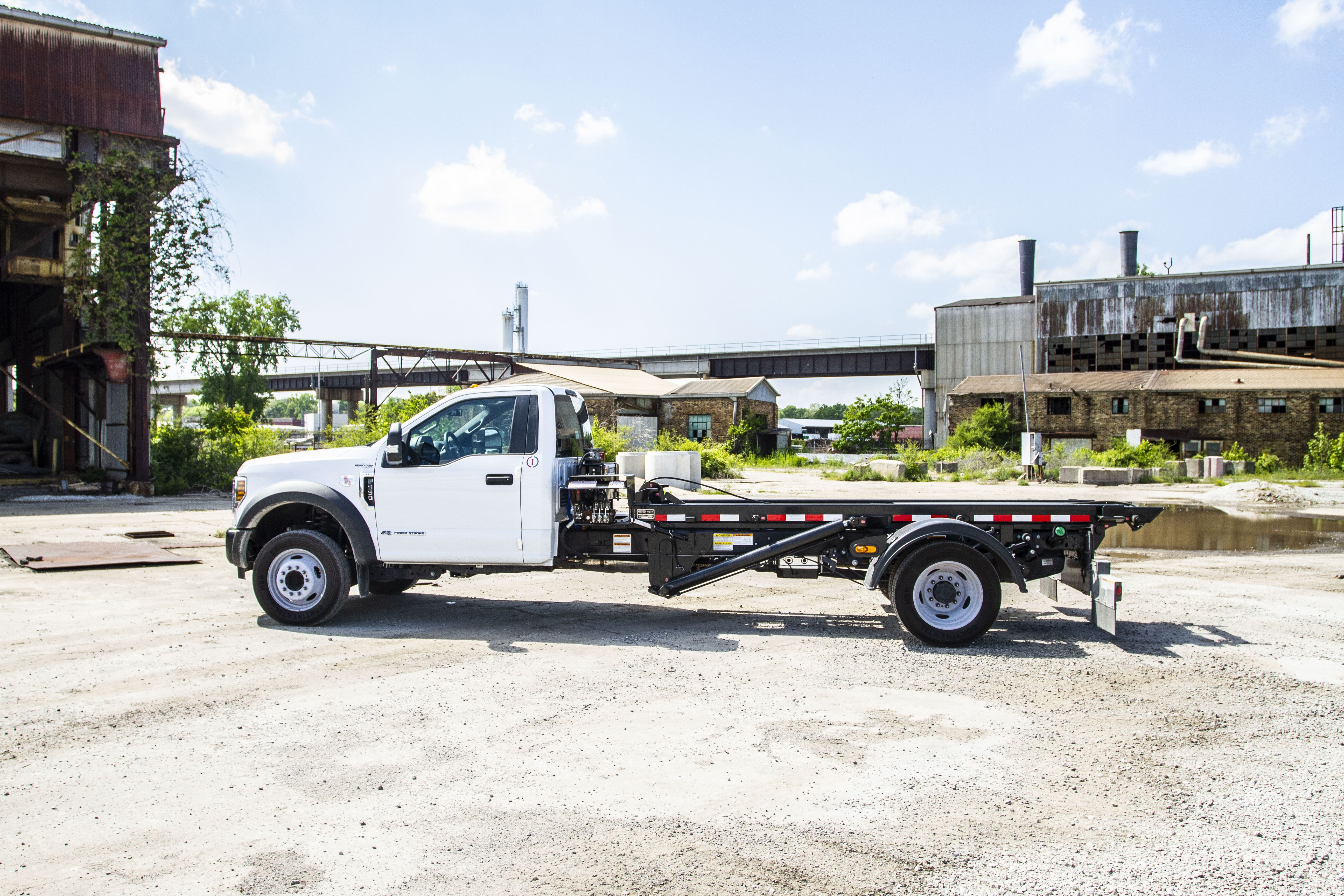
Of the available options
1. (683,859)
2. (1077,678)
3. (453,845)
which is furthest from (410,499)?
(1077,678)

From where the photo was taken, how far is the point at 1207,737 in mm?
5438

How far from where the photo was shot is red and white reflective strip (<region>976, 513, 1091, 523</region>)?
26.3 ft

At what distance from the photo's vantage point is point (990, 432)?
4322 centimetres

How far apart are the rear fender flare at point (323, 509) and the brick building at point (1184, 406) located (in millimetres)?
39791

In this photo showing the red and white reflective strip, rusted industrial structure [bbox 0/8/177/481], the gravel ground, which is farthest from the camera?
rusted industrial structure [bbox 0/8/177/481]

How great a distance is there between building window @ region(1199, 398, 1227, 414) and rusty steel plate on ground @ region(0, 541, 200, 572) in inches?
1673

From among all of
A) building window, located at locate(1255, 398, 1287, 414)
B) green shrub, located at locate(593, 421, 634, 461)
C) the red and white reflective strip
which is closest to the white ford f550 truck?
the red and white reflective strip

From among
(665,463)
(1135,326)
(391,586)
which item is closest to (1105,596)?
(391,586)

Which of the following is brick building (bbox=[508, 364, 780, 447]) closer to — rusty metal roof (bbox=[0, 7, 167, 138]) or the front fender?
rusty metal roof (bbox=[0, 7, 167, 138])

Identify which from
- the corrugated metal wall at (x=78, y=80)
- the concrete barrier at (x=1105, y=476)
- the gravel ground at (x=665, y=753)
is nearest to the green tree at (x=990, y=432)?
the concrete barrier at (x=1105, y=476)

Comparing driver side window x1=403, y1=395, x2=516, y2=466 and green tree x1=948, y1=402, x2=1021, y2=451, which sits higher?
green tree x1=948, y1=402, x2=1021, y2=451

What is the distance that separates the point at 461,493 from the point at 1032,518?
5247mm

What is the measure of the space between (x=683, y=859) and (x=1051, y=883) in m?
1.52

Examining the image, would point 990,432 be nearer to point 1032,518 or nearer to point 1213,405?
point 1213,405
